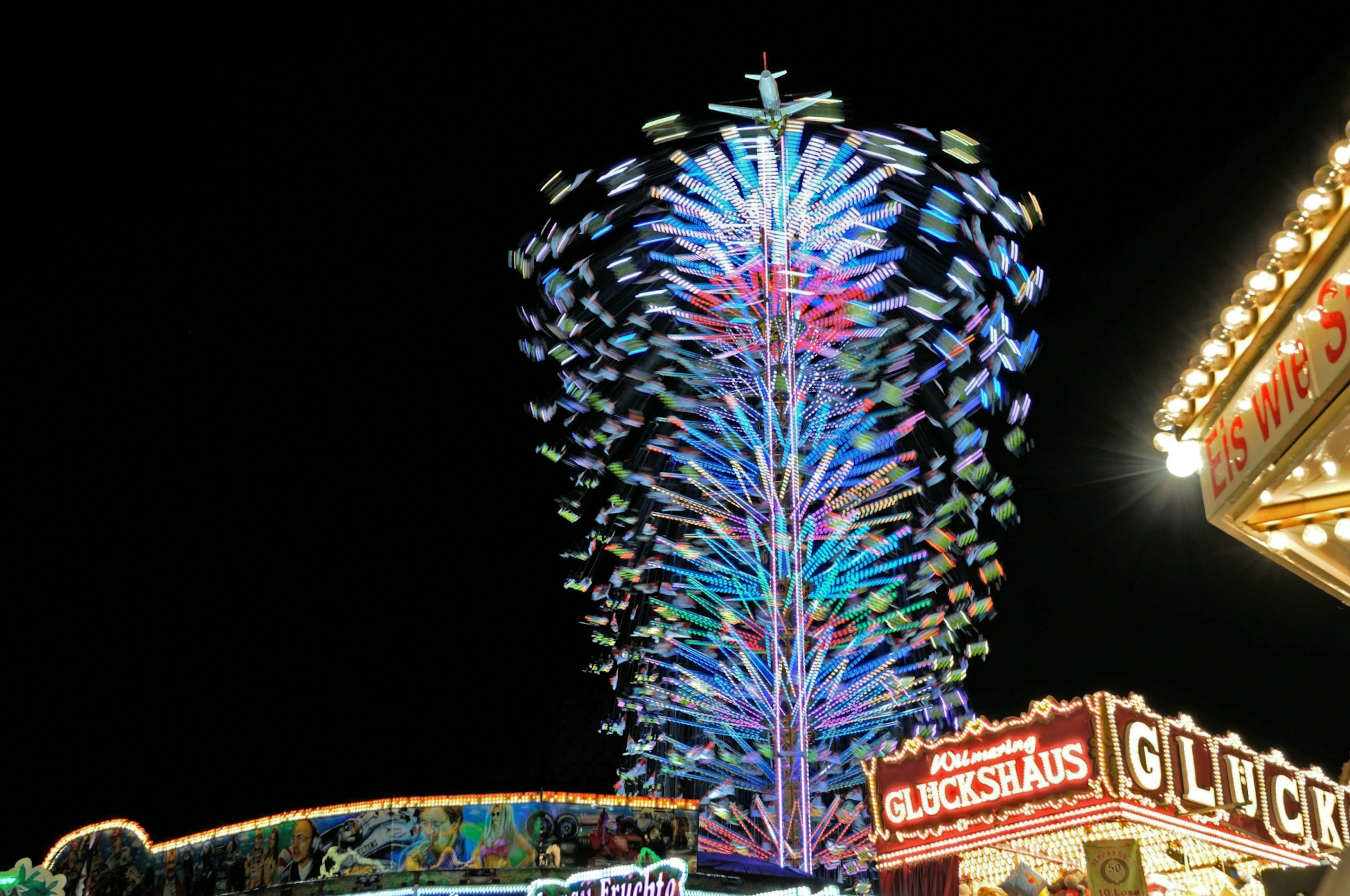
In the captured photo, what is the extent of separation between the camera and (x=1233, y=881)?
1823 centimetres

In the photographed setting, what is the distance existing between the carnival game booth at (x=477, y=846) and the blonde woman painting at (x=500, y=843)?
0.7 inches

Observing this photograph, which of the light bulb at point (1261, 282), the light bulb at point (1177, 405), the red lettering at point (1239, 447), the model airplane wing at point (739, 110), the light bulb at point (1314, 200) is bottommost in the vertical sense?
the red lettering at point (1239, 447)

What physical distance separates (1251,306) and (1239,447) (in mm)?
833

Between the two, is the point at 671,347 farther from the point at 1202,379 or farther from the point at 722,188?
the point at 1202,379

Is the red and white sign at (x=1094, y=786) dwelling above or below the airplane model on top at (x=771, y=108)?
below

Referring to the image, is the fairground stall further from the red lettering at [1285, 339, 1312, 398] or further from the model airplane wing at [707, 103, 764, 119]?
the model airplane wing at [707, 103, 764, 119]

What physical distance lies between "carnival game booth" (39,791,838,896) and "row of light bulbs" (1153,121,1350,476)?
14115mm

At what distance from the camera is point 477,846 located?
21.6 m

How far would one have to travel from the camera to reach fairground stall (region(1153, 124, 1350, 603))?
5.96 meters

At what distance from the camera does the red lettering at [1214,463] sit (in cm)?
712

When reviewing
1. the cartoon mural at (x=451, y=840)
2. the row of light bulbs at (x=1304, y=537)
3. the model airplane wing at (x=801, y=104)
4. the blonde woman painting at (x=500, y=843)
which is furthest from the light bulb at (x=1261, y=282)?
the model airplane wing at (x=801, y=104)

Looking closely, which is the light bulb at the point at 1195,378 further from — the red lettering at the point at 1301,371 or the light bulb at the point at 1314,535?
the light bulb at the point at 1314,535

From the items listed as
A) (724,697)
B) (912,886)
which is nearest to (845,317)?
(724,697)

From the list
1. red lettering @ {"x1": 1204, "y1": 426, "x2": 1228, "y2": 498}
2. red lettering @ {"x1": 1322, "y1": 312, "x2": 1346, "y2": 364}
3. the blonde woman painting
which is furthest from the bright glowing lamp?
the blonde woman painting
